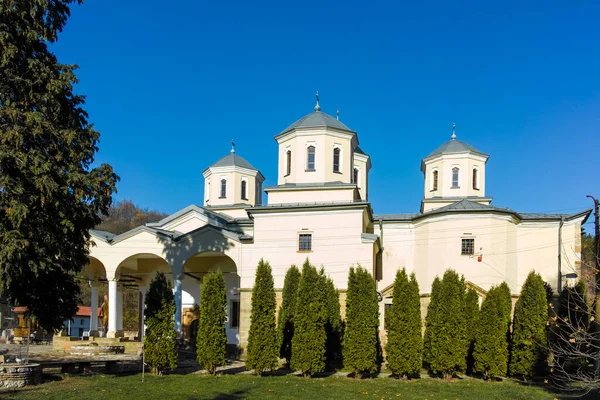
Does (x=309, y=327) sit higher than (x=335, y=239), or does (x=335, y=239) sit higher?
(x=335, y=239)

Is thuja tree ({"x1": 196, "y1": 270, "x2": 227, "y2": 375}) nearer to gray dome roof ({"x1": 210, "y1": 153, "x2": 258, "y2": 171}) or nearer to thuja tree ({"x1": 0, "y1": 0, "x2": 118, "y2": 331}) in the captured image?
thuja tree ({"x1": 0, "y1": 0, "x2": 118, "y2": 331})

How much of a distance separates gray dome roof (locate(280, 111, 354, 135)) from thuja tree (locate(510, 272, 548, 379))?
8832mm

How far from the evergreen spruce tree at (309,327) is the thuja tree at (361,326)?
2.36 feet

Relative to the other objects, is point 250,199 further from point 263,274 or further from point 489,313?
point 489,313

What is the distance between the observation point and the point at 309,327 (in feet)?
49.9

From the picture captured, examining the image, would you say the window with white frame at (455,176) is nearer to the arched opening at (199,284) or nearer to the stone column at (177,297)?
the arched opening at (199,284)

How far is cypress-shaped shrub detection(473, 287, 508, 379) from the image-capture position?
1532 centimetres

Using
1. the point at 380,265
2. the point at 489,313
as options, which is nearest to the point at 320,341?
the point at 489,313

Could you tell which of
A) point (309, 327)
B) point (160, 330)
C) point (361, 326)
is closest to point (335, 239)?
point (361, 326)

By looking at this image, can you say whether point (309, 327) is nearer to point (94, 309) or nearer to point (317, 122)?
point (317, 122)

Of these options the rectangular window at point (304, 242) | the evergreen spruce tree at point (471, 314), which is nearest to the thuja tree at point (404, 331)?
the evergreen spruce tree at point (471, 314)

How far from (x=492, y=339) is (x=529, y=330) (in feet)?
3.47

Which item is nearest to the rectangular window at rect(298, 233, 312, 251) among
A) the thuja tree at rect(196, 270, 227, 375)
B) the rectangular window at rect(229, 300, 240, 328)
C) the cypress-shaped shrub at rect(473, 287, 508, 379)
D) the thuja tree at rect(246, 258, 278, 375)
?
the thuja tree at rect(246, 258, 278, 375)

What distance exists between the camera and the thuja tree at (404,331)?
1531cm
